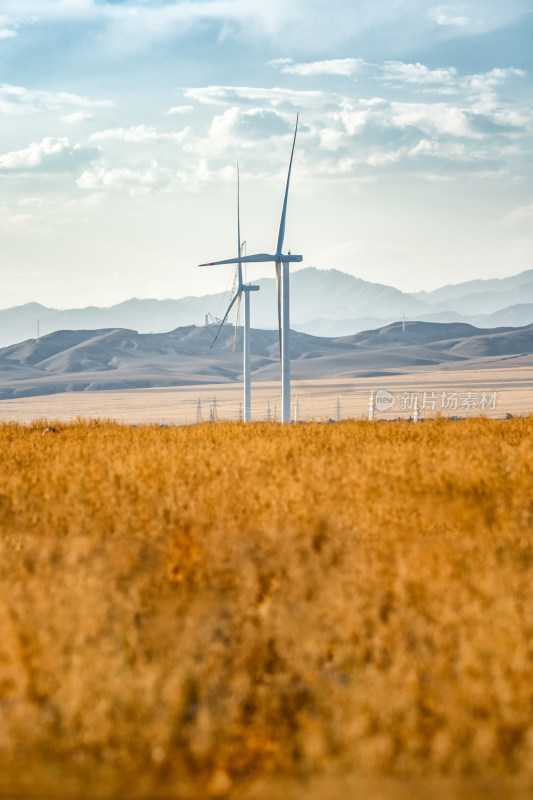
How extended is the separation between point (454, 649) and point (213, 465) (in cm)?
655

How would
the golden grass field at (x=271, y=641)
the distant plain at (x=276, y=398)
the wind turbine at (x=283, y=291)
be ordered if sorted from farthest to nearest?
the distant plain at (x=276, y=398) < the wind turbine at (x=283, y=291) < the golden grass field at (x=271, y=641)

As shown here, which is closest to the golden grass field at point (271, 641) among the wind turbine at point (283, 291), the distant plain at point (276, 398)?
the wind turbine at point (283, 291)

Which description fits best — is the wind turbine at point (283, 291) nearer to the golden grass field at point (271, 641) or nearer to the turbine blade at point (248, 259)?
the turbine blade at point (248, 259)

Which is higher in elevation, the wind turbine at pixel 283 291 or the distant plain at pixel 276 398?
the wind turbine at pixel 283 291

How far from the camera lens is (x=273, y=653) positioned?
6.35m

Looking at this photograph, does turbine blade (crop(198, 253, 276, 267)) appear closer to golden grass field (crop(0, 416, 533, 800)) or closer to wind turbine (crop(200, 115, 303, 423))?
wind turbine (crop(200, 115, 303, 423))

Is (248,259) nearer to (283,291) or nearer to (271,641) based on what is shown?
(283,291)

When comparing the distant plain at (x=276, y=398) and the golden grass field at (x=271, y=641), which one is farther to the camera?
the distant plain at (x=276, y=398)

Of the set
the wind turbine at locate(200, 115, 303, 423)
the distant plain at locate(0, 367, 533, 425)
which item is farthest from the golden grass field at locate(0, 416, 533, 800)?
the distant plain at locate(0, 367, 533, 425)

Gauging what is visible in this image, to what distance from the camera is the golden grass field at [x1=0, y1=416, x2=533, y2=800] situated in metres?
5.01

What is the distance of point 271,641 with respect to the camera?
647 centimetres

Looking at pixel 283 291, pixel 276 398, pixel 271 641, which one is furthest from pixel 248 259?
pixel 276 398

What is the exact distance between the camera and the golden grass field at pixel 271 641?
197 inches

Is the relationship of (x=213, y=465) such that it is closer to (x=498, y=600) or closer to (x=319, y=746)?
(x=498, y=600)
